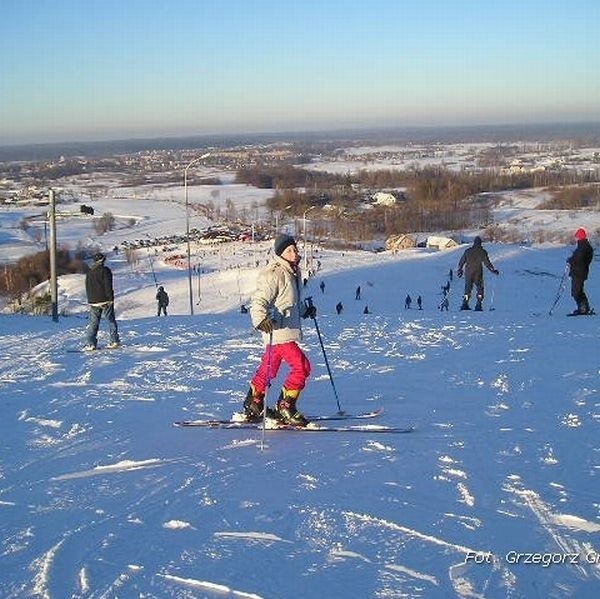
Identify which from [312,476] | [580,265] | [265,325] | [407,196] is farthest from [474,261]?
[407,196]

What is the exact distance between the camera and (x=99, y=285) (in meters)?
9.84

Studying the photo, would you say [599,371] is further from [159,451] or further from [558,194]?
[558,194]

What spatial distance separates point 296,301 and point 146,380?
3.01 metres

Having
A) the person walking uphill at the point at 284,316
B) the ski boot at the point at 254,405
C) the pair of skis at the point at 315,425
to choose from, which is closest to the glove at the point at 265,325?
the person walking uphill at the point at 284,316

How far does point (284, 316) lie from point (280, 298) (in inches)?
6.0

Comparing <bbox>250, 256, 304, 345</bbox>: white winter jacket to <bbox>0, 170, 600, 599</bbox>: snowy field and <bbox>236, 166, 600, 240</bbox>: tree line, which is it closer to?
<bbox>0, 170, 600, 599</bbox>: snowy field

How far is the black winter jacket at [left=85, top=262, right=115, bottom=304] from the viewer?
9836 millimetres

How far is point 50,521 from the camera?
409cm

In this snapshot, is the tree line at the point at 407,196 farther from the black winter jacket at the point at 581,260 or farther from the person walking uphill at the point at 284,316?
the person walking uphill at the point at 284,316

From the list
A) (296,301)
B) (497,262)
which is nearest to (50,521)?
(296,301)

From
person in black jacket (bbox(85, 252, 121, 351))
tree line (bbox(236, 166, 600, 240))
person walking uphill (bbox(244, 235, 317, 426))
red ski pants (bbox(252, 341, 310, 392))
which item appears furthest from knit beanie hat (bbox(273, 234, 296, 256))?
tree line (bbox(236, 166, 600, 240))

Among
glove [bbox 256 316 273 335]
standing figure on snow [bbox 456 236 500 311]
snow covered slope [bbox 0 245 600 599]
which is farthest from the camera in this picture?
standing figure on snow [bbox 456 236 500 311]

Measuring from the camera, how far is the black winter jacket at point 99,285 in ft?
32.3

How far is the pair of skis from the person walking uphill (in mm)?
66
